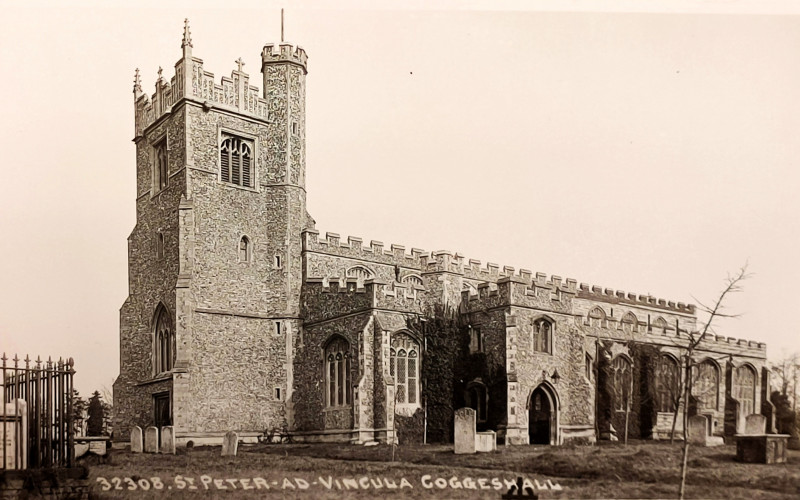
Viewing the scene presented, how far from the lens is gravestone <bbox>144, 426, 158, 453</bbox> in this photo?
19016 millimetres

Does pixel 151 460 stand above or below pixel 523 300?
below

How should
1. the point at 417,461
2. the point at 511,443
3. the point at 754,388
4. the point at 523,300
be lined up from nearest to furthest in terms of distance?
the point at 417,461
the point at 511,443
the point at 523,300
the point at 754,388

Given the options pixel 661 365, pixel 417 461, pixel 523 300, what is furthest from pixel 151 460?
pixel 661 365

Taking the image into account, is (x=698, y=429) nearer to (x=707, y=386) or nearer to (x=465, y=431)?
(x=707, y=386)

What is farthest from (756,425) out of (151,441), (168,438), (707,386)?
(151,441)

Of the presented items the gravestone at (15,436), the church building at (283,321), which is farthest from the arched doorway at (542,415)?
the gravestone at (15,436)

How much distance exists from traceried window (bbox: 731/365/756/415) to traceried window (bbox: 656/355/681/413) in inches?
67.0

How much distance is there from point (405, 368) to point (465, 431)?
386 centimetres

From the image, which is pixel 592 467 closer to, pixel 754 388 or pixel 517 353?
pixel 517 353

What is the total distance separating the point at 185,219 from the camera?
2144 cm

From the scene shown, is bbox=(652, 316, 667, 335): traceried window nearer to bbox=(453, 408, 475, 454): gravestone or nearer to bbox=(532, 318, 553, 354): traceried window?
bbox=(532, 318, 553, 354): traceried window

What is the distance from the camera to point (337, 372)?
72.7 feet

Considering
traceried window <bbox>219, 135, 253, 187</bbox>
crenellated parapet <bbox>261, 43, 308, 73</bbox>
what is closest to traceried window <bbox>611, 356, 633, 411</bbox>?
traceried window <bbox>219, 135, 253, 187</bbox>

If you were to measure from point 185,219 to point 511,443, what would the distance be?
32.5 ft
